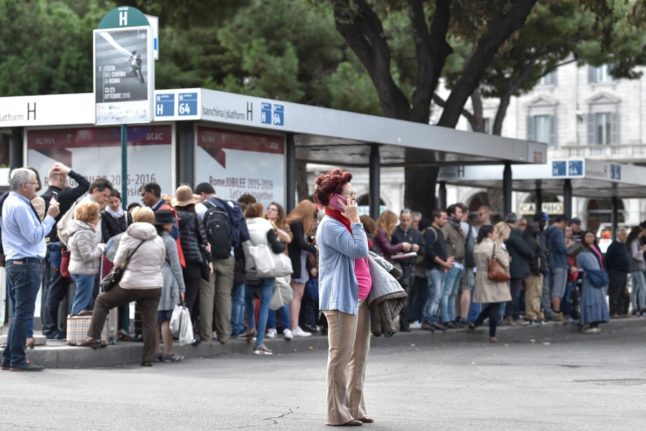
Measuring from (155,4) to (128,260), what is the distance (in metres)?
14.0

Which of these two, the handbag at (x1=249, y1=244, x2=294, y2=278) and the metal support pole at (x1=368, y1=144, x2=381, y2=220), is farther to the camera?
the metal support pole at (x1=368, y1=144, x2=381, y2=220)

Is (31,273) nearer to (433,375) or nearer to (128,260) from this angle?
(128,260)

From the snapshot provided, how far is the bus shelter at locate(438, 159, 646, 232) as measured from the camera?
27859 millimetres

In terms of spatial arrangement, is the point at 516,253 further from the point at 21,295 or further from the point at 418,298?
the point at 21,295

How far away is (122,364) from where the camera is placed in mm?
14703

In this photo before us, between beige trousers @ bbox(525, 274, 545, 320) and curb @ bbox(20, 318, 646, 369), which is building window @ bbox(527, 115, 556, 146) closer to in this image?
curb @ bbox(20, 318, 646, 369)

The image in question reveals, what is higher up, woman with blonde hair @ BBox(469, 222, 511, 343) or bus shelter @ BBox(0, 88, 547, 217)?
bus shelter @ BBox(0, 88, 547, 217)

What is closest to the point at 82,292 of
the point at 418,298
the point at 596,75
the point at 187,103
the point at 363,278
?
the point at 187,103

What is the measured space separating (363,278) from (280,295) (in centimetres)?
690

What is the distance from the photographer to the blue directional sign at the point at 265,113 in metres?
18.2

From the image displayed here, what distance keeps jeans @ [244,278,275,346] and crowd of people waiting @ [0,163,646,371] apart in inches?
0.6

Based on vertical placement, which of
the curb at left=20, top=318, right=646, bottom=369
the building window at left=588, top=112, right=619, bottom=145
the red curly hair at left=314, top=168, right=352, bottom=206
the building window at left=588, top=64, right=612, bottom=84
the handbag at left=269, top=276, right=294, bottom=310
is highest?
the building window at left=588, top=64, right=612, bottom=84

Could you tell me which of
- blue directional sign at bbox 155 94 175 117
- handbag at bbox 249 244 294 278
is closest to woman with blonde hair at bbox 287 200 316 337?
handbag at bbox 249 244 294 278

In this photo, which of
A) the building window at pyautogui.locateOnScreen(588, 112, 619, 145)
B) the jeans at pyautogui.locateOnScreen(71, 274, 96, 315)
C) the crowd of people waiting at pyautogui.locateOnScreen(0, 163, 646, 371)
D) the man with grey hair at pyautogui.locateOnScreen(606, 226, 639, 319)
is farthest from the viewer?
A: the building window at pyautogui.locateOnScreen(588, 112, 619, 145)
